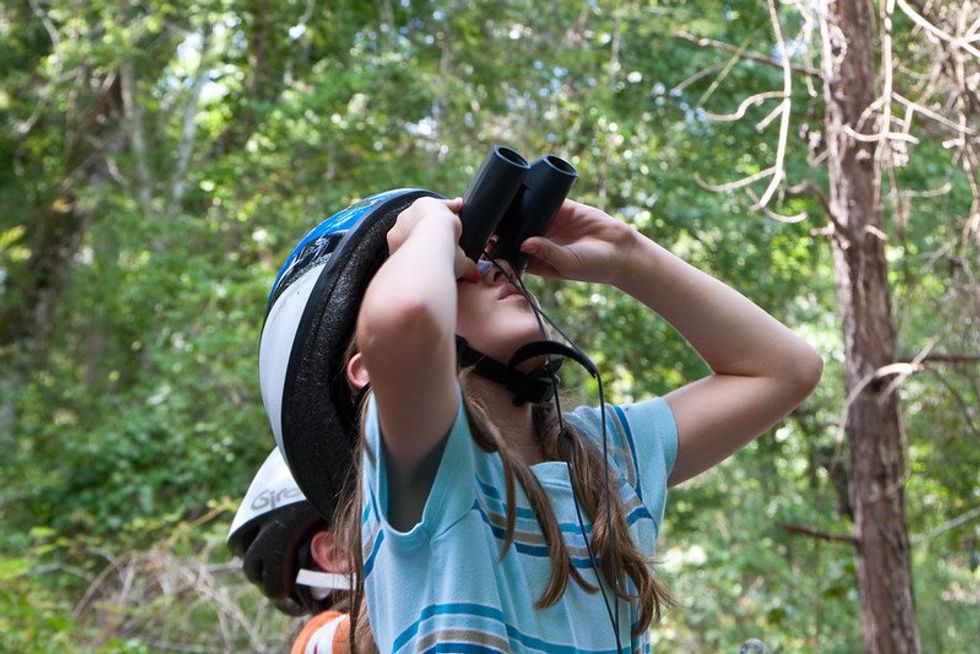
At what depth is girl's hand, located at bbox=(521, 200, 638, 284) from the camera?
189 cm

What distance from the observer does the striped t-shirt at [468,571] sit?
154 centimetres

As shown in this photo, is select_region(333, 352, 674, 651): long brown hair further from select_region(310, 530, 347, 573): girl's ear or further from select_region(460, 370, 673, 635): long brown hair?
select_region(310, 530, 347, 573): girl's ear

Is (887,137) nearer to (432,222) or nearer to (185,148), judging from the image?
(432,222)

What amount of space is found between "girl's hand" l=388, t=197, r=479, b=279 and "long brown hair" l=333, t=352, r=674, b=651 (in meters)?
0.16

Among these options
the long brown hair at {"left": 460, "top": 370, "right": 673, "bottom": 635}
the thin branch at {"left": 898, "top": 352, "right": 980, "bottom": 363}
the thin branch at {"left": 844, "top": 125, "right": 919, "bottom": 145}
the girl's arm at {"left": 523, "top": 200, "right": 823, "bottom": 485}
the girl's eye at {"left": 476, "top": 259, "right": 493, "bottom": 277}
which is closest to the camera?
the long brown hair at {"left": 460, "top": 370, "right": 673, "bottom": 635}

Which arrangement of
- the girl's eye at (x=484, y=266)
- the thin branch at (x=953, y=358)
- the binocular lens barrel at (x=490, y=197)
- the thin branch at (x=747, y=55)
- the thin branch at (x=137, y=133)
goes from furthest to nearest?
the thin branch at (x=137, y=133), the thin branch at (x=953, y=358), the thin branch at (x=747, y=55), the girl's eye at (x=484, y=266), the binocular lens barrel at (x=490, y=197)

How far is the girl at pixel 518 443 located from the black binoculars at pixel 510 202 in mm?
22

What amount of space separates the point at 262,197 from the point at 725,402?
8.31 meters

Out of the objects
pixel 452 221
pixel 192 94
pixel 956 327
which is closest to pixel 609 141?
pixel 956 327

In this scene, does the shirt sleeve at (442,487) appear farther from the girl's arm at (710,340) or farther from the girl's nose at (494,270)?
the girl's arm at (710,340)

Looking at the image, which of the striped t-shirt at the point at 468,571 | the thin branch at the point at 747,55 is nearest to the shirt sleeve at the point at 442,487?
the striped t-shirt at the point at 468,571

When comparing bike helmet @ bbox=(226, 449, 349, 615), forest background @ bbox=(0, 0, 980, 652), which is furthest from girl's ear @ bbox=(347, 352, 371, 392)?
forest background @ bbox=(0, 0, 980, 652)

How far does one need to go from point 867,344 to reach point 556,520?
3521 millimetres

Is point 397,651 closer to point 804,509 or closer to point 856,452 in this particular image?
point 856,452
